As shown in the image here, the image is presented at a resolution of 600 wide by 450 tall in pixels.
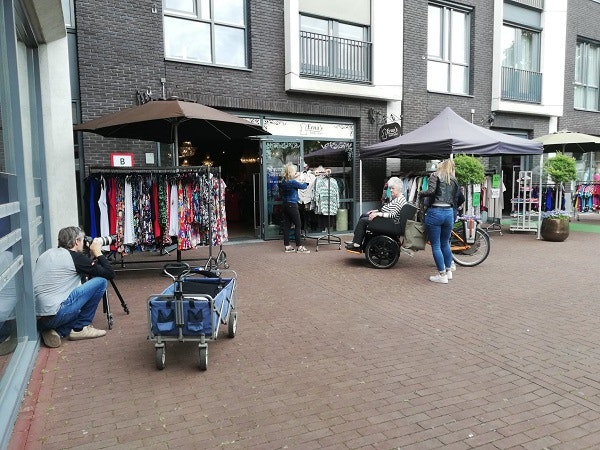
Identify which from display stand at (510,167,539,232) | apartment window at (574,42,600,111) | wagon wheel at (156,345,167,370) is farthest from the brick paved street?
apartment window at (574,42,600,111)

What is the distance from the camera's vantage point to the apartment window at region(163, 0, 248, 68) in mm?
10305

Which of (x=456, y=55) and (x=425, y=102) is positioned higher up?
(x=456, y=55)

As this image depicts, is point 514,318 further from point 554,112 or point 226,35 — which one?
point 554,112

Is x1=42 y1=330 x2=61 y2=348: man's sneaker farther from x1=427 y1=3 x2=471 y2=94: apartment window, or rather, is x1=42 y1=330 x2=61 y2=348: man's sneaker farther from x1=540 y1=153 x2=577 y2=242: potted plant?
x1=427 y1=3 x2=471 y2=94: apartment window

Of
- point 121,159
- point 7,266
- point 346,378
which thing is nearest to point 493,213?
point 121,159

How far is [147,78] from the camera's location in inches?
389

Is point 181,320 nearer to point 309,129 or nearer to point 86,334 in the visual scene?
point 86,334

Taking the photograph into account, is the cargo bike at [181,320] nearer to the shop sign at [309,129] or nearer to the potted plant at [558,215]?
the shop sign at [309,129]

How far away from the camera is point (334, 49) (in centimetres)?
1230

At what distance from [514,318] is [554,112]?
13.9 m

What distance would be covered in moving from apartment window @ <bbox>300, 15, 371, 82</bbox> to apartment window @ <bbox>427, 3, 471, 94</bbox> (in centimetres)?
248

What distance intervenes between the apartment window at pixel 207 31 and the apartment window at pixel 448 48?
5.97 metres

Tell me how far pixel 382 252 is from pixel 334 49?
6.49m

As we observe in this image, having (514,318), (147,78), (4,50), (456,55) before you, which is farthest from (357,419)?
(456,55)
